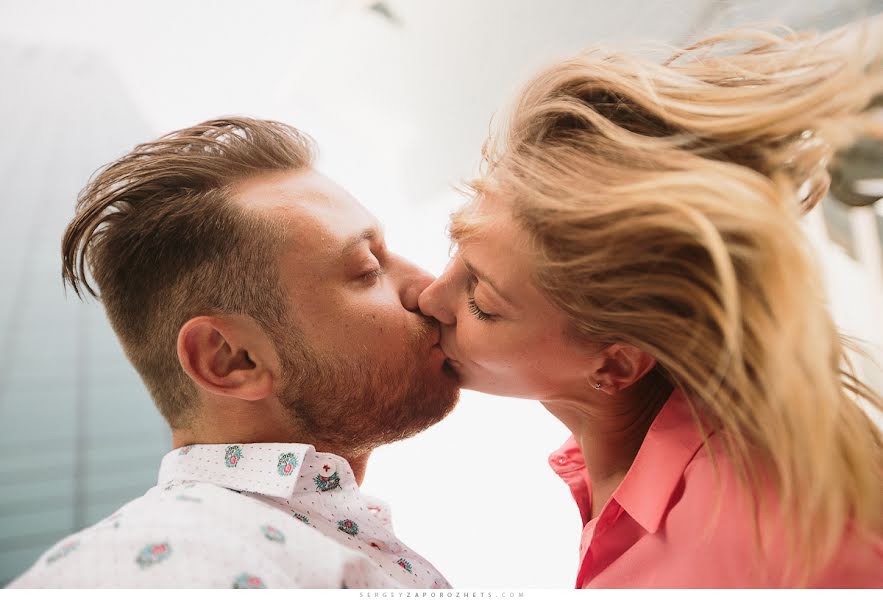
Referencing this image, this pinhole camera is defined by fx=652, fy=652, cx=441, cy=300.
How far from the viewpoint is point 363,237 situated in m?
1.25

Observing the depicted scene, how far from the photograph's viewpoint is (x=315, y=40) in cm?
175

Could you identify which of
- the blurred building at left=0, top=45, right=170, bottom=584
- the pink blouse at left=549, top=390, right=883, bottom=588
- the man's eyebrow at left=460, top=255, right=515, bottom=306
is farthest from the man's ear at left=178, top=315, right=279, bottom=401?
the blurred building at left=0, top=45, right=170, bottom=584

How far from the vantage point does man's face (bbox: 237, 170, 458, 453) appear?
1.20m

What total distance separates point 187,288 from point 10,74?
1105 mm

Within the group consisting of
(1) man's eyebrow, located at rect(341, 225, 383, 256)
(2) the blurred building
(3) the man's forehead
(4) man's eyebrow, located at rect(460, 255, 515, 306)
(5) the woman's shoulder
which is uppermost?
(4) man's eyebrow, located at rect(460, 255, 515, 306)

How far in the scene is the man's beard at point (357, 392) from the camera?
1.20 meters

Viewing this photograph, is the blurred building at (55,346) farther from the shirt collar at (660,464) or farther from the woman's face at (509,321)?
the shirt collar at (660,464)

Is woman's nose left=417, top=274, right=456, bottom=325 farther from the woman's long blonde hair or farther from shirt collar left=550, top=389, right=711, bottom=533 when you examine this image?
shirt collar left=550, top=389, right=711, bottom=533

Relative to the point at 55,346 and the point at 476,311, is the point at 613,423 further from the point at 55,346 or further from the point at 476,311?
the point at 55,346

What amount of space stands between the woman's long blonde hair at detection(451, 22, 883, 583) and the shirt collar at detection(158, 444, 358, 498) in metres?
0.49

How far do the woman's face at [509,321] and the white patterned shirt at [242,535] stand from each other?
344 millimetres

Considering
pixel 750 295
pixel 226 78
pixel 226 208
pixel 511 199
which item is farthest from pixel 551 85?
pixel 226 78

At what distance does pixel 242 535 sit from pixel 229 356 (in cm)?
38

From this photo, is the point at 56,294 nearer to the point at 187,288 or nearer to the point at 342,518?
the point at 187,288
